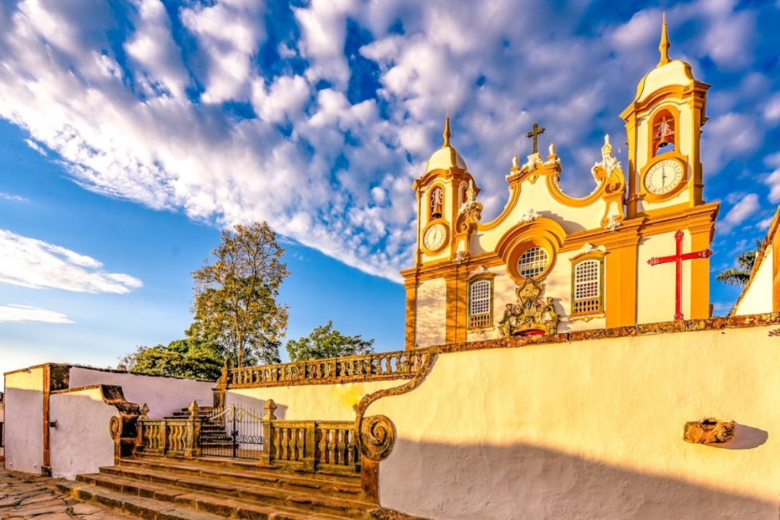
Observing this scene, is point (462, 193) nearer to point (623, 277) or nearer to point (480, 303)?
point (480, 303)

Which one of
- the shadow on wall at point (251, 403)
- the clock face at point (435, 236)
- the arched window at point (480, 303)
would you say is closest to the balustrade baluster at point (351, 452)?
the shadow on wall at point (251, 403)

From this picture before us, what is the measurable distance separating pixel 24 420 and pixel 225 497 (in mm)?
10376

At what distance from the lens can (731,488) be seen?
3404mm

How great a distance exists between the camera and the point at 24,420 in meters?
12.7

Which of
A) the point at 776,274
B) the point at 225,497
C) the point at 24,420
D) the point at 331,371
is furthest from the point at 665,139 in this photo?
the point at 24,420

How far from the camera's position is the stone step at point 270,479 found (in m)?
5.63

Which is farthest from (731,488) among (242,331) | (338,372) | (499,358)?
(242,331)

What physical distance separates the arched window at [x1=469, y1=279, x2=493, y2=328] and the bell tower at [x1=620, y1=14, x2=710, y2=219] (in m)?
5.13

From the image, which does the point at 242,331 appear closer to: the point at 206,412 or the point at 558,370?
the point at 206,412

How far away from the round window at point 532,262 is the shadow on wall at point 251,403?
8951mm

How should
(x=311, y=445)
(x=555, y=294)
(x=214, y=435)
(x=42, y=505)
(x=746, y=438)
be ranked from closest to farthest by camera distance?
1. (x=746, y=438)
2. (x=311, y=445)
3. (x=42, y=505)
4. (x=214, y=435)
5. (x=555, y=294)

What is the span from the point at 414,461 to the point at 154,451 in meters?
6.85

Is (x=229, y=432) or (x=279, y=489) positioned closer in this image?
(x=279, y=489)

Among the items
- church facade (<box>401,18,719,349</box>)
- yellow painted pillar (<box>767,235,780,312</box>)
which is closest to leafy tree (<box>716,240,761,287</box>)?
church facade (<box>401,18,719,349</box>)
